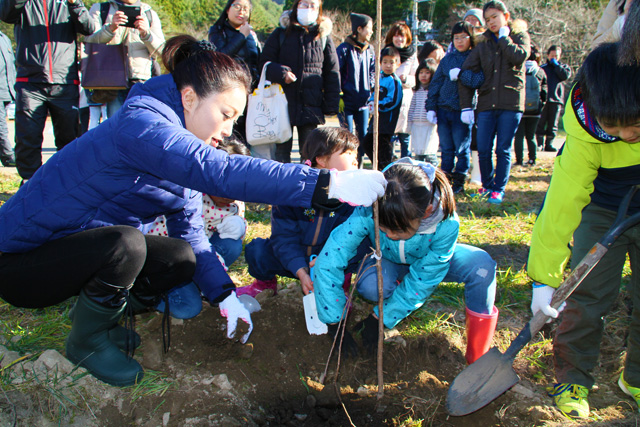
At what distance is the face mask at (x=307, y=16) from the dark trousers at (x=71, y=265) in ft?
9.44

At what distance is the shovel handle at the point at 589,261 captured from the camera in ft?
5.30

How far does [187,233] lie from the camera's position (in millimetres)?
2186

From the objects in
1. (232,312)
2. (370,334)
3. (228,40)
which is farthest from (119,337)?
(228,40)

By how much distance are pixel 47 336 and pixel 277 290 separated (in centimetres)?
119

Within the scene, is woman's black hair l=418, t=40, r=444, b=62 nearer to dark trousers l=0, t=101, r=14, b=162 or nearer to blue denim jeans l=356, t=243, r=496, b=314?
blue denim jeans l=356, t=243, r=496, b=314

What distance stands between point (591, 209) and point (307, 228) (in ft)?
4.44

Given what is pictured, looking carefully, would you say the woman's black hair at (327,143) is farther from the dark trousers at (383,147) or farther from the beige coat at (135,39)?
the dark trousers at (383,147)

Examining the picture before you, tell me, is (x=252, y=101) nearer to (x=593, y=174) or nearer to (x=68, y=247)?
(x=68, y=247)

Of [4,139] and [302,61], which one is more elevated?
[302,61]

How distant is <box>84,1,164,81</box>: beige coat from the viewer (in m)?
3.90

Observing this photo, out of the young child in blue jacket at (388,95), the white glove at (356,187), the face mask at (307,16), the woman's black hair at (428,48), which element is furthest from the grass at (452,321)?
the woman's black hair at (428,48)

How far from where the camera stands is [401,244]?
2107mm

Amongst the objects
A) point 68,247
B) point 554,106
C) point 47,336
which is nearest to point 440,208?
point 68,247

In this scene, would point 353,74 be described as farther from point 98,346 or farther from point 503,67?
point 98,346
